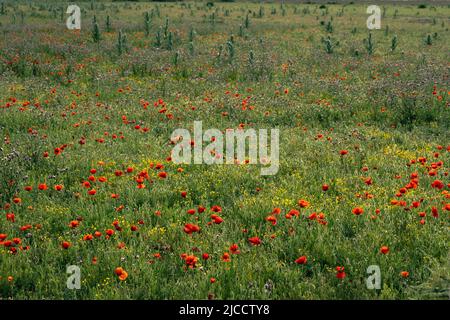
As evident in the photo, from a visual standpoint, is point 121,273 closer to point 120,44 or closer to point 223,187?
point 223,187

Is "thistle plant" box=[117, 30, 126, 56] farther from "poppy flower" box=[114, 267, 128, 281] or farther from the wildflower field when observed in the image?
"poppy flower" box=[114, 267, 128, 281]

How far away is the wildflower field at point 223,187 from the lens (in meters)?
4.35

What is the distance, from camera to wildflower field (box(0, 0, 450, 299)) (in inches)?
171

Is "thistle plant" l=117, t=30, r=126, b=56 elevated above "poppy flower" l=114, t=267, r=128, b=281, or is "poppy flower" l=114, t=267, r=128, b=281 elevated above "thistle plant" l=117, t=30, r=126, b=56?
"thistle plant" l=117, t=30, r=126, b=56

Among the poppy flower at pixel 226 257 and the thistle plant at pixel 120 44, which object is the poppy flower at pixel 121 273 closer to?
the poppy flower at pixel 226 257

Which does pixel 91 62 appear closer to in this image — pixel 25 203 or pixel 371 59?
pixel 371 59

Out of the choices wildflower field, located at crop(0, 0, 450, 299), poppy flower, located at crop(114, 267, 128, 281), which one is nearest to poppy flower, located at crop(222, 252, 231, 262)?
wildflower field, located at crop(0, 0, 450, 299)

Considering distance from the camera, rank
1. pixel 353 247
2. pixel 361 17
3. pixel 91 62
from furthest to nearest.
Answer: pixel 361 17
pixel 91 62
pixel 353 247

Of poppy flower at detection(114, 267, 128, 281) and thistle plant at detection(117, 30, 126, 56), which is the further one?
thistle plant at detection(117, 30, 126, 56)

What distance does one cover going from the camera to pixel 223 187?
255 inches

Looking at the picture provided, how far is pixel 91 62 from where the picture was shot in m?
16.9

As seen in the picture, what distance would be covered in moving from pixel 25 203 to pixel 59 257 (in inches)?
58.6

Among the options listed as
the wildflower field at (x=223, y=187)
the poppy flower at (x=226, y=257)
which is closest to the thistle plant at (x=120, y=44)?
the wildflower field at (x=223, y=187)
